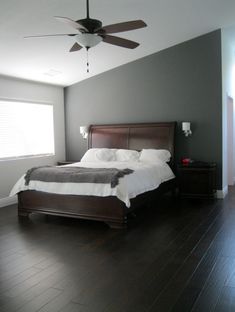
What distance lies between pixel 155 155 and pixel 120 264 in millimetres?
3186

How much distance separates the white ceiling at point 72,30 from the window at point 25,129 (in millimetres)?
645

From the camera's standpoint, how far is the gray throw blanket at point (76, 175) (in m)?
4.32

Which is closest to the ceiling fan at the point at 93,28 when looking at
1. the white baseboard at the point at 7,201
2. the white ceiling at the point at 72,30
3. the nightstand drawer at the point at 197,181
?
the white ceiling at the point at 72,30

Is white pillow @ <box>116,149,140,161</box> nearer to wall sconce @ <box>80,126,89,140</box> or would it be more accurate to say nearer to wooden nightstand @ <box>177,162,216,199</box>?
wooden nightstand @ <box>177,162,216,199</box>

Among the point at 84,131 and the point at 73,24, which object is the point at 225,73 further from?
the point at 73,24

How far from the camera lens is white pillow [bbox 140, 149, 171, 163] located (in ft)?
19.6

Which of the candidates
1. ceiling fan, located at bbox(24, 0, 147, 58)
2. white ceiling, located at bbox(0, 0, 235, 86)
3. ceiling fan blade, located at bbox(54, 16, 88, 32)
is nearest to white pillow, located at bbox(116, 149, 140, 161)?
white ceiling, located at bbox(0, 0, 235, 86)

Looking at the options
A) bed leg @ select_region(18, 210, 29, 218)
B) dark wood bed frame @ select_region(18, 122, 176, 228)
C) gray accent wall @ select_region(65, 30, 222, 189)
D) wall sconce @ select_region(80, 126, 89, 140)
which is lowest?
bed leg @ select_region(18, 210, 29, 218)

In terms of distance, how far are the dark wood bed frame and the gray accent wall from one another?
0.24 metres

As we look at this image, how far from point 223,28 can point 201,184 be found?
9.43ft

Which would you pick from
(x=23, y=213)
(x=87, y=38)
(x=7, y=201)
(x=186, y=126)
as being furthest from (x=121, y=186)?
(x=7, y=201)

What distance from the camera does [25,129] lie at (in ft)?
21.4

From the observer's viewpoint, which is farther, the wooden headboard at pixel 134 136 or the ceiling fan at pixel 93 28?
the wooden headboard at pixel 134 136

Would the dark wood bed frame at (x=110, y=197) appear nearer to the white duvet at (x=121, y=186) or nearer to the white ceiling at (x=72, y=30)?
the white duvet at (x=121, y=186)
